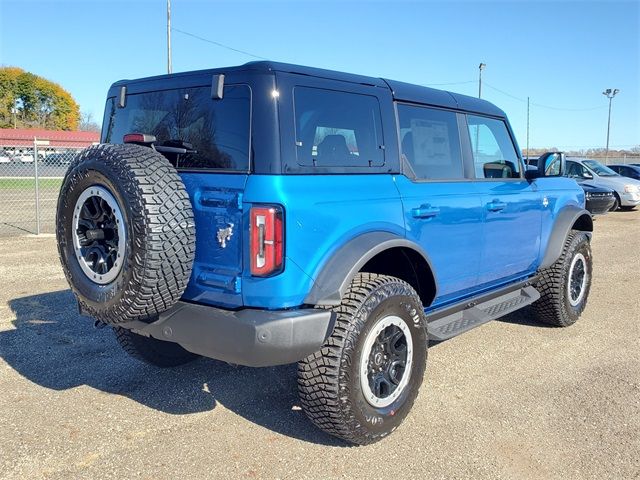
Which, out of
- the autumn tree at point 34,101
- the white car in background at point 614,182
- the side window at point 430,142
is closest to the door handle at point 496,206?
the side window at point 430,142

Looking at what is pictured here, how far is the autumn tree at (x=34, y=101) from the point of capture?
71125 millimetres

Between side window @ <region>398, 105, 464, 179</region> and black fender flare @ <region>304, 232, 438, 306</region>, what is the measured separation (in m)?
0.90

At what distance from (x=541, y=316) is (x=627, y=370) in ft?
3.70

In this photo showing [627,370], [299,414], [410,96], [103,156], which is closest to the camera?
[103,156]

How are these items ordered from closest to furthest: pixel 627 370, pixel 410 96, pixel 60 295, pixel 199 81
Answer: pixel 199 81, pixel 410 96, pixel 627 370, pixel 60 295

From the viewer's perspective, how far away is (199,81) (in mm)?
3273

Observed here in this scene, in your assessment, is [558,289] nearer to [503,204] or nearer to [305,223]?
[503,204]

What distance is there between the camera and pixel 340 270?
2977mm

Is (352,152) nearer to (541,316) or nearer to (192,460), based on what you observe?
(192,460)

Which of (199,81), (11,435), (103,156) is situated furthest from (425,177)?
(11,435)

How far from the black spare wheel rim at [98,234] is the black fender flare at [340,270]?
3.29 feet

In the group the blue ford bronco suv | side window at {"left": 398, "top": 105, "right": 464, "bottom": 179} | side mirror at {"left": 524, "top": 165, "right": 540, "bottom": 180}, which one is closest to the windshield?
side mirror at {"left": 524, "top": 165, "right": 540, "bottom": 180}

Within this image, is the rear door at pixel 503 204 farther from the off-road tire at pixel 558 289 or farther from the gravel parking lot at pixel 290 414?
the gravel parking lot at pixel 290 414

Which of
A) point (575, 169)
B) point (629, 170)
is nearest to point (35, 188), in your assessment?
point (575, 169)
